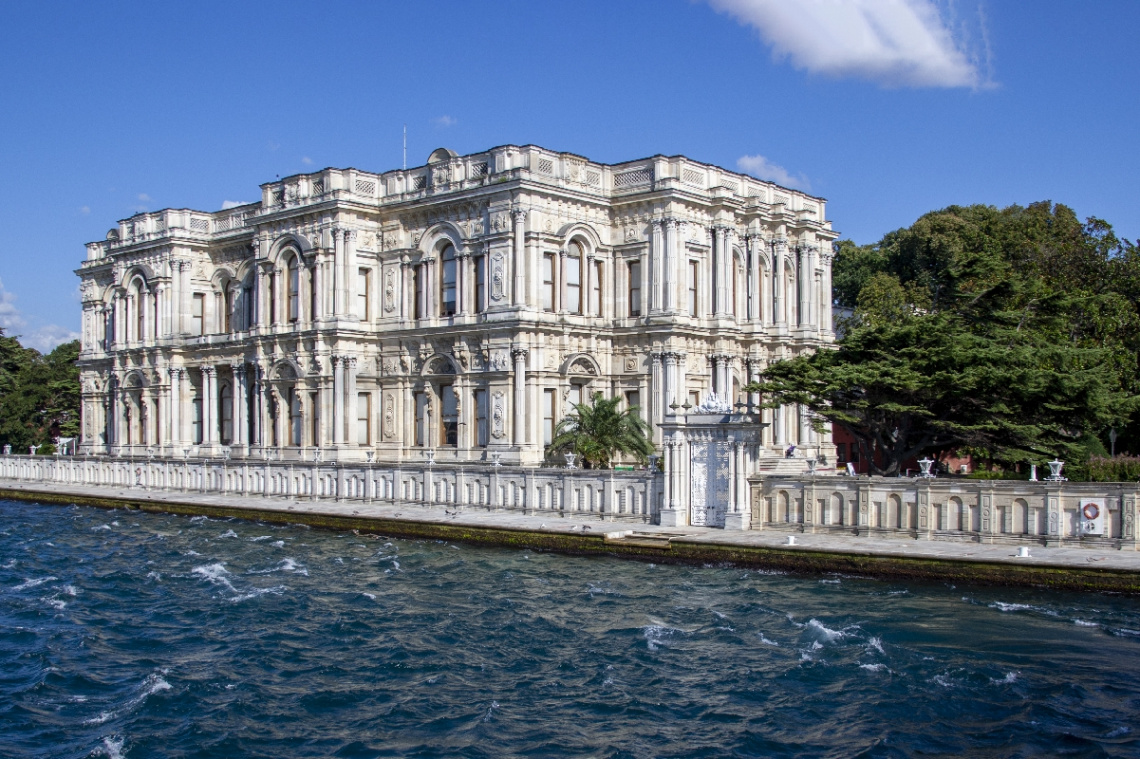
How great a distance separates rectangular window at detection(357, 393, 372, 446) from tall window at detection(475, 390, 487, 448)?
478 centimetres

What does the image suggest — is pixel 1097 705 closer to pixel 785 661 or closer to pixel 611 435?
pixel 785 661

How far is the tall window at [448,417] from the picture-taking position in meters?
35.9

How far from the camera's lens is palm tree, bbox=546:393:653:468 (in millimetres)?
28906

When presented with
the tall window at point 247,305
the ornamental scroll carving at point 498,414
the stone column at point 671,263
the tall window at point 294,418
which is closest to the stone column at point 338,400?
the tall window at point 294,418

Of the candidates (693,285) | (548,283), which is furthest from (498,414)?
(693,285)

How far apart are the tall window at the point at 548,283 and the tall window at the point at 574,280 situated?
0.52 m

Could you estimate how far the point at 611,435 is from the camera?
29.1 metres

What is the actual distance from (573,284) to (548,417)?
4.36m

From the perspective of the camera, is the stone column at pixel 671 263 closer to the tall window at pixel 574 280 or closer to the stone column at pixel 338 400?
the tall window at pixel 574 280

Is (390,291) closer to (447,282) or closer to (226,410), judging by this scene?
(447,282)

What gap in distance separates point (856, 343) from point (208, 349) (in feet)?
88.4

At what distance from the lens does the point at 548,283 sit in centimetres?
3434

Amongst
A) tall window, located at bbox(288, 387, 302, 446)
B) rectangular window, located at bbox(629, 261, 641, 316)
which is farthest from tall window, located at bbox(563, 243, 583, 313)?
tall window, located at bbox(288, 387, 302, 446)

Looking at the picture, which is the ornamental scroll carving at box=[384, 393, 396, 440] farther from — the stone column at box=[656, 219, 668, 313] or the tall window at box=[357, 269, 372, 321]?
the stone column at box=[656, 219, 668, 313]
